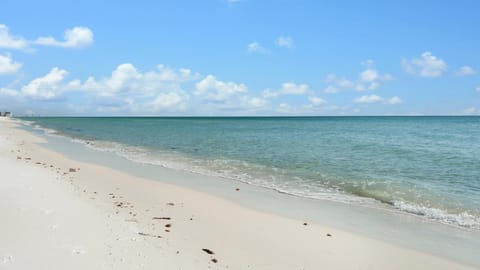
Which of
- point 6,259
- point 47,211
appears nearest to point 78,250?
point 6,259

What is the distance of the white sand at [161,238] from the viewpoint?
18.4 ft

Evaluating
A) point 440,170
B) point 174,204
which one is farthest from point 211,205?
point 440,170

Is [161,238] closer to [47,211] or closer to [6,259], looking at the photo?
[6,259]

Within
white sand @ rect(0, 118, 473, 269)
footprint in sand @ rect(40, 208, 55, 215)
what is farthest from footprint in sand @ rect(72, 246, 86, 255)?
footprint in sand @ rect(40, 208, 55, 215)

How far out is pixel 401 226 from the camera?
8625 millimetres

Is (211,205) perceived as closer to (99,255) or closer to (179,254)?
(179,254)

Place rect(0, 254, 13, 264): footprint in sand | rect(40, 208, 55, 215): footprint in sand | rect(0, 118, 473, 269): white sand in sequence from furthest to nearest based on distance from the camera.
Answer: rect(40, 208, 55, 215): footprint in sand, rect(0, 118, 473, 269): white sand, rect(0, 254, 13, 264): footprint in sand

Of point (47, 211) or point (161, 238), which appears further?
point (47, 211)

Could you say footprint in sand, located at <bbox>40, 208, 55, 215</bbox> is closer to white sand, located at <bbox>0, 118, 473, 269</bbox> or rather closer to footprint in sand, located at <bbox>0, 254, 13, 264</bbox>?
white sand, located at <bbox>0, 118, 473, 269</bbox>

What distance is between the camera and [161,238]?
22.0 feet

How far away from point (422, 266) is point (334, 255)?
1.42 m

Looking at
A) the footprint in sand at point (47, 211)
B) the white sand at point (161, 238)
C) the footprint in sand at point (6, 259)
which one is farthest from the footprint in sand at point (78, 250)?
the footprint in sand at point (47, 211)

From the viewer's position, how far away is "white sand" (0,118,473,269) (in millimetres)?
5613

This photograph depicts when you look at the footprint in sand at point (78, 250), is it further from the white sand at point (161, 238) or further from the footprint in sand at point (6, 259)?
the footprint in sand at point (6, 259)
